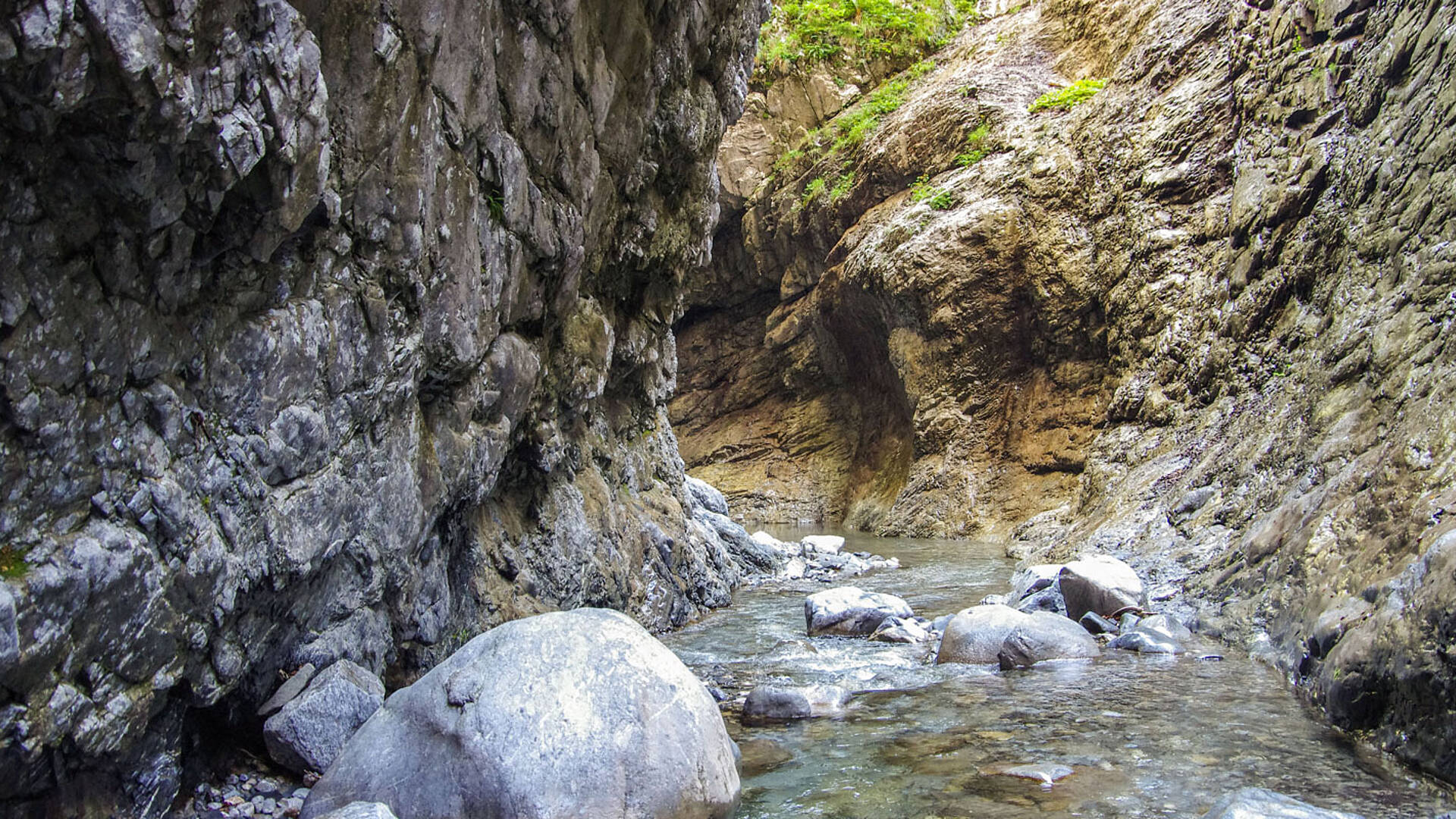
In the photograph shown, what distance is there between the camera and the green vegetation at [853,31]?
994 inches

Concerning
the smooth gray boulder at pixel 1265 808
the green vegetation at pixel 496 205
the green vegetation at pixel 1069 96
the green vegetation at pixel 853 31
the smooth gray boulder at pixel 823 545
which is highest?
the green vegetation at pixel 853 31

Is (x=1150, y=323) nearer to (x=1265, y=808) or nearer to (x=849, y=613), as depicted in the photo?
(x=849, y=613)

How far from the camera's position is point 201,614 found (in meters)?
3.51

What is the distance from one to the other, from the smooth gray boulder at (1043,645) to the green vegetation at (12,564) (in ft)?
18.6

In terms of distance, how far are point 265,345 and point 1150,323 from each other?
44.3 ft

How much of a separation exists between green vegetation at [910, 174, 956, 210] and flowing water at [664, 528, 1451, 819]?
Answer: 46.7 feet

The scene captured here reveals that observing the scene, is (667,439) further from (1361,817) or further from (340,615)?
(1361,817)

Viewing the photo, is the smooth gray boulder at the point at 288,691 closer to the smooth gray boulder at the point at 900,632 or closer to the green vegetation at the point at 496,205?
the green vegetation at the point at 496,205

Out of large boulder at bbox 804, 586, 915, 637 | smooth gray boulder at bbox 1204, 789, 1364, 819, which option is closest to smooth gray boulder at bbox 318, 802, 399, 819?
smooth gray boulder at bbox 1204, 789, 1364, 819

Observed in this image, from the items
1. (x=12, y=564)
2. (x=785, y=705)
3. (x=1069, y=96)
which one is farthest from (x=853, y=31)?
(x=12, y=564)

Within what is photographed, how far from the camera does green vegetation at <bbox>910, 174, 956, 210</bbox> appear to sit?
19281mm

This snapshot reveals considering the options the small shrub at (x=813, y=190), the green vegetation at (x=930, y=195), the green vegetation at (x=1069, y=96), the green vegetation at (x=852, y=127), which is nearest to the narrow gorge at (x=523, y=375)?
the green vegetation at (x=1069, y=96)

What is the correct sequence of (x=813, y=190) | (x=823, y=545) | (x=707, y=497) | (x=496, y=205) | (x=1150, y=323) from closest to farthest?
(x=496, y=205), (x=1150, y=323), (x=823, y=545), (x=707, y=497), (x=813, y=190)

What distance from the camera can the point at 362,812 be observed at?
10.7 feet
